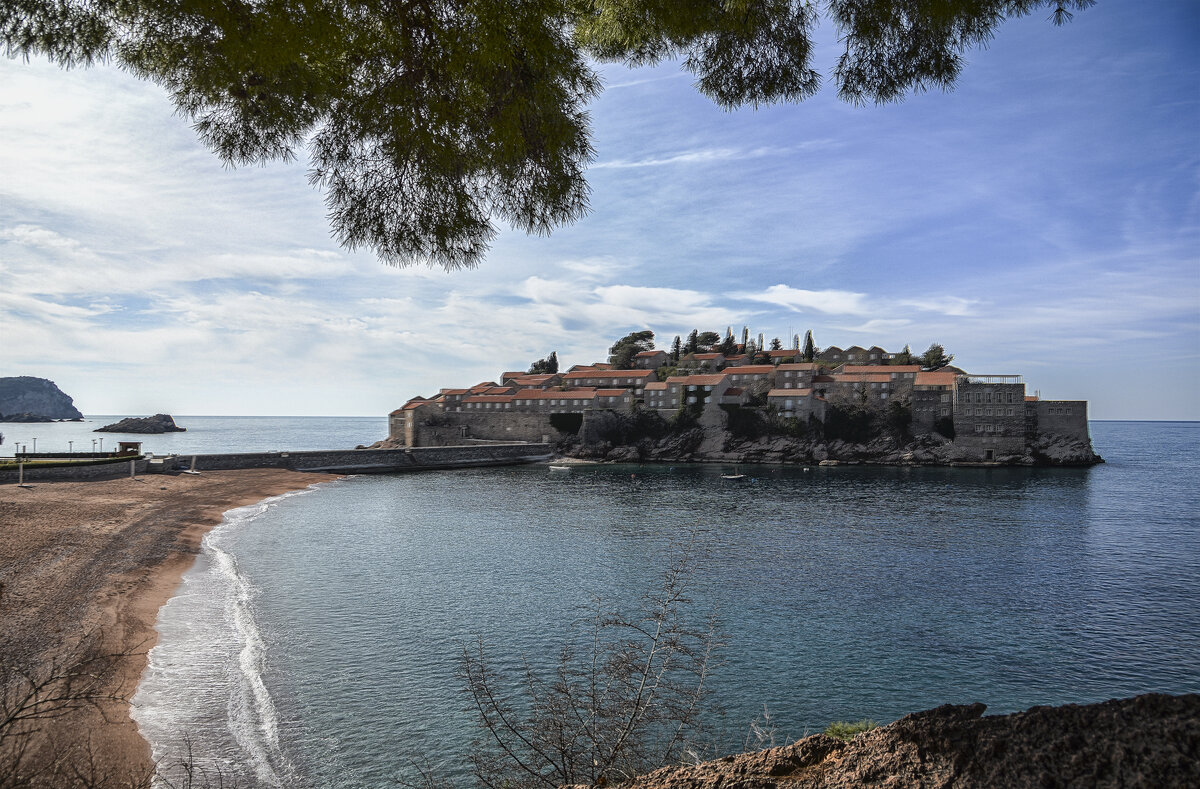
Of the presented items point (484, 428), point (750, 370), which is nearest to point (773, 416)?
point (750, 370)

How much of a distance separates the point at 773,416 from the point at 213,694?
6392 cm

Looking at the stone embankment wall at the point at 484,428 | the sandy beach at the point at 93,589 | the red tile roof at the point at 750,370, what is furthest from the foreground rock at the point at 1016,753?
the red tile roof at the point at 750,370

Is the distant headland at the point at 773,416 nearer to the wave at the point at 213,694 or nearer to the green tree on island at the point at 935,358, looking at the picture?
the green tree on island at the point at 935,358

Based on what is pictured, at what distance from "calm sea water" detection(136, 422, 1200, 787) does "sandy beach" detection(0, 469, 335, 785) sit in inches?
22.2

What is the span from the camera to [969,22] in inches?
212

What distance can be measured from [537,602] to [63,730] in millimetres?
9301

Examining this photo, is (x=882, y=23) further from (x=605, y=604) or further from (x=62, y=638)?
(x=62, y=638)

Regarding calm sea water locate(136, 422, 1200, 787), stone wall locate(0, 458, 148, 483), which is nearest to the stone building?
calm sea water locate(136, 422, 1200, 787)

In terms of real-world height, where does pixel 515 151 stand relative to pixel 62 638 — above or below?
above

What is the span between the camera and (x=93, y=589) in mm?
14906

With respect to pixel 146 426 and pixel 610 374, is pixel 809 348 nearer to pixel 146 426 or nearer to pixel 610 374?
pixel 610 374

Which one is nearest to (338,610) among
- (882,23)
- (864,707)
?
(864,707)

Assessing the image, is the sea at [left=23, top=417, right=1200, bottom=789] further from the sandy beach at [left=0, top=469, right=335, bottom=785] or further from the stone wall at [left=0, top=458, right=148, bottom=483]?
the stone wall at [left=0, top=458, right=148, bottom=483]

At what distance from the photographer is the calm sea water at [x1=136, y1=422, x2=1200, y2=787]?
9.85 meters
